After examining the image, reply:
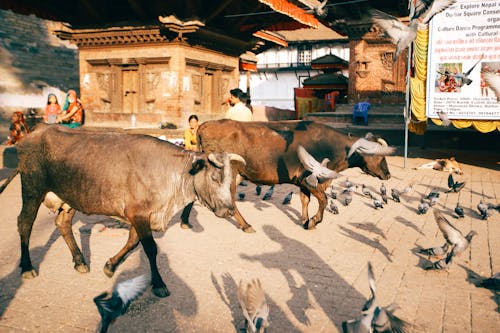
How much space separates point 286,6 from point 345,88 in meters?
16.5

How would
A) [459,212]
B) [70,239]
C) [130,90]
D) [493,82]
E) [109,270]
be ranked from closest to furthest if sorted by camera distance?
[109,270]
[70,239]
[459,212]
[493,82]
[130,90]

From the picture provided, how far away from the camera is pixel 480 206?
7.21m

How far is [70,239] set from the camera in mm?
5000

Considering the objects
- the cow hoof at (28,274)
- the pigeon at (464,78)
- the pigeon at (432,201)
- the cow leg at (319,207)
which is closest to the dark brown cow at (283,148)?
the cow leg at (319,207)

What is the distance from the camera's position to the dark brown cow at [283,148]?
7.03 metres

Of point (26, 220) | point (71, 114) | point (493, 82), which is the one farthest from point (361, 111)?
point (26, 220)

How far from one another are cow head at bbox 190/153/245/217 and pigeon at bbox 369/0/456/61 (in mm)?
3663

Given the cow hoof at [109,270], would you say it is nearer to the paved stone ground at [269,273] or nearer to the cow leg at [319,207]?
the paved stone ground at [269,273]

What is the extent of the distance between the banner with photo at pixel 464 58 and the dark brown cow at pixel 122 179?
930 centimetres

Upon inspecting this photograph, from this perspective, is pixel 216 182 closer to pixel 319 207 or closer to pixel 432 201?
pixel 319 207

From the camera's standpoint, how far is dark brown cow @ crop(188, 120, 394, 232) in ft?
23.1

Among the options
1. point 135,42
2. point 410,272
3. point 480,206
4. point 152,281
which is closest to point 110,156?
point 152,281

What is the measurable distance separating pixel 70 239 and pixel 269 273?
251cm

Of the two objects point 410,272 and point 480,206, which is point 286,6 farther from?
point 410,272
